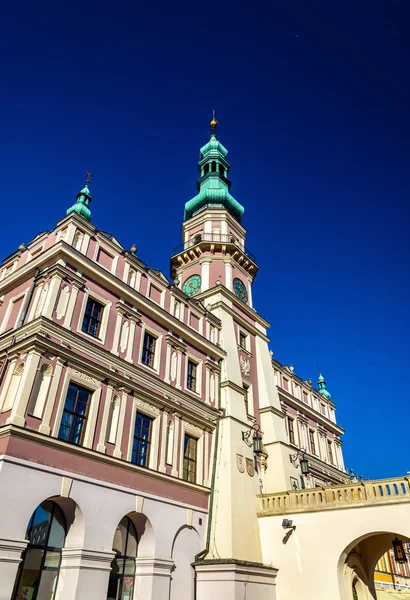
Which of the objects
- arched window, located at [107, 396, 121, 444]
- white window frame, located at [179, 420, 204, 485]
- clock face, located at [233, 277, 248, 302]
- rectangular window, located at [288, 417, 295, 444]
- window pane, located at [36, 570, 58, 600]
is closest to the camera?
window pane, located at [36, 570, 58, 600]

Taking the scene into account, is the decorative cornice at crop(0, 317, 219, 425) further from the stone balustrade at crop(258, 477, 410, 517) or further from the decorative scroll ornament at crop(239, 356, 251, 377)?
the decorative scroll ornament at crop(239, 356, 251, 377)

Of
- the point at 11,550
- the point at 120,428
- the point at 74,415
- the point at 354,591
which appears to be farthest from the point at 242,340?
the point at 11,550

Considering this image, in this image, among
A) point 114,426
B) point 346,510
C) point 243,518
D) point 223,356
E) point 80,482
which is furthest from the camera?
point 223,356

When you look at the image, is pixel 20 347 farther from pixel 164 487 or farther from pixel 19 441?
pixel 164 487

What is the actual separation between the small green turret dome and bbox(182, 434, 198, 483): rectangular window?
1765 cm

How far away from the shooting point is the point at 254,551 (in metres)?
20.1

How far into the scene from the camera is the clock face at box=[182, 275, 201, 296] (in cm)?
3152

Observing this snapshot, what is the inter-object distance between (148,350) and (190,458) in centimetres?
552

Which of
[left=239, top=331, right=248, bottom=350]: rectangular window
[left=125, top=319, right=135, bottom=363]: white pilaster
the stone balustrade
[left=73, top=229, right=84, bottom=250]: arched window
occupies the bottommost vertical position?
the stone balustrade

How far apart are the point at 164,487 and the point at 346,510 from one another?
7.94 m

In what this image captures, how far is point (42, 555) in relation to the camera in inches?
566

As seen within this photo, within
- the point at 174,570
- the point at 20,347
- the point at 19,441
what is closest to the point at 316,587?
the point at 174,570

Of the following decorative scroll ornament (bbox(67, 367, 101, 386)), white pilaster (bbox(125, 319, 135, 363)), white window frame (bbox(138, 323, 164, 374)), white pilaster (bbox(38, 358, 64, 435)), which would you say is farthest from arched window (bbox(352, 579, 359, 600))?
white pilaster (bbox(38, 358, 64, 435))

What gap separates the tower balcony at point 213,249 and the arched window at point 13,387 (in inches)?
756
